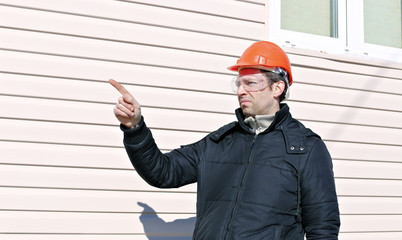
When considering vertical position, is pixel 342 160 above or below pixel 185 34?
below

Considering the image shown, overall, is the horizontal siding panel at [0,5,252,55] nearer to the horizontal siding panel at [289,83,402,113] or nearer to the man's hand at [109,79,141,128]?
the horizontal siding panel at [289,83,402,113]

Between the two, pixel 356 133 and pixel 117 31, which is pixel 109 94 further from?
pixel 356 133

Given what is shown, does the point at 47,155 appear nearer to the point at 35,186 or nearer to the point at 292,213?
the point at 35,186

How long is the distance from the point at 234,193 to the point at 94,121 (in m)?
1.60

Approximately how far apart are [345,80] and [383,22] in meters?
1.11

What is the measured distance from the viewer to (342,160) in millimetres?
4652

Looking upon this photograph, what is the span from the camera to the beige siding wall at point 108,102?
3527 millimetres

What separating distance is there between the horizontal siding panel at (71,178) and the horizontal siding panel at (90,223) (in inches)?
8.2

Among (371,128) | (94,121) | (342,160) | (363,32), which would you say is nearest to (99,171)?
(94,121)

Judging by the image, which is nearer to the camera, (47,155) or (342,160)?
(47,155)

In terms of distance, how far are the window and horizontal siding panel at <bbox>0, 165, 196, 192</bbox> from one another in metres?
1.93

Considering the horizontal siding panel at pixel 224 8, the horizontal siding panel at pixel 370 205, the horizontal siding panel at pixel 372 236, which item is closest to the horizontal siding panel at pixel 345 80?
the horizontal siding panel at pixel 224 8

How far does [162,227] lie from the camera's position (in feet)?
12.6

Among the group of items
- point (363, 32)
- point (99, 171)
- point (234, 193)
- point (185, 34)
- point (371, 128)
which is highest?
point (363, 32)
